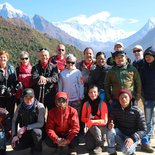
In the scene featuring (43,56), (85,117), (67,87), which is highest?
(43,56)

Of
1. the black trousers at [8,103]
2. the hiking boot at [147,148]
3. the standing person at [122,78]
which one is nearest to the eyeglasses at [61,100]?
the standing person at [122,78]

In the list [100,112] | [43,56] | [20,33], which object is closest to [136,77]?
[100,112]

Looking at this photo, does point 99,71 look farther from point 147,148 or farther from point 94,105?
point 147,148

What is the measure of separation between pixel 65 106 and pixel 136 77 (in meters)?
1.66

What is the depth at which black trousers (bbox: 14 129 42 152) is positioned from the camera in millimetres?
6035

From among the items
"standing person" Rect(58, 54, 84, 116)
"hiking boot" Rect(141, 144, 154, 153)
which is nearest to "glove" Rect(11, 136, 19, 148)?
"standing person" Rect(58, 54, 84, 116)

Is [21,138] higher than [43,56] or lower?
lower

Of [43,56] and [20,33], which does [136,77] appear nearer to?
[43,56]

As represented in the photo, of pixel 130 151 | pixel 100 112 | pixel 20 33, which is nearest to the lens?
pixel 130 151

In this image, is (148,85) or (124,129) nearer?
(124,129)

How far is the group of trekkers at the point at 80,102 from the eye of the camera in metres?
6.10

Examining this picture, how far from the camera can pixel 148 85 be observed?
6.96 meters

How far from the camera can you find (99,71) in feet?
23.7

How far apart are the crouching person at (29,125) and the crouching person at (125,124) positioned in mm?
1384
